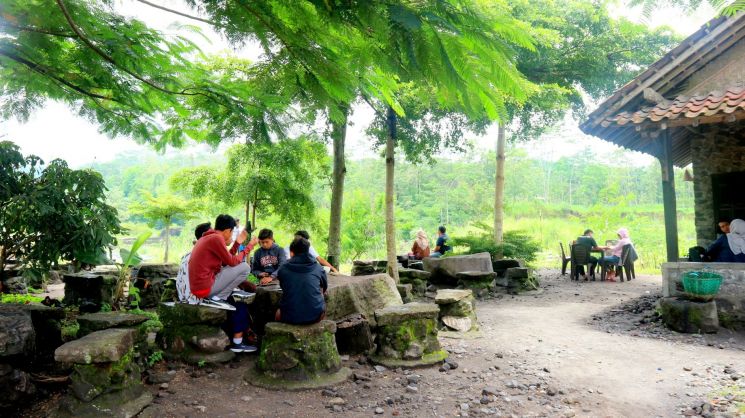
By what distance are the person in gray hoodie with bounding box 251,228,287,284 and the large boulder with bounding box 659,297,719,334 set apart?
5.58 metres

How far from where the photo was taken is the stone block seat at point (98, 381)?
339 centimetres

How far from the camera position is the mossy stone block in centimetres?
474

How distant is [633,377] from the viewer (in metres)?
4.52

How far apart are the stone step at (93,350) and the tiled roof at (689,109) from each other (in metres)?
7.15

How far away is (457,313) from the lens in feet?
21.6

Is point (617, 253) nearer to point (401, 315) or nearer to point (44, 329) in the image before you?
point (401, 315)

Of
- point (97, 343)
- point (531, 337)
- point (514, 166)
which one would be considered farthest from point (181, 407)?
point (514, 166)

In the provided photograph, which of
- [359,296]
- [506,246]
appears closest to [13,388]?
[359,296]

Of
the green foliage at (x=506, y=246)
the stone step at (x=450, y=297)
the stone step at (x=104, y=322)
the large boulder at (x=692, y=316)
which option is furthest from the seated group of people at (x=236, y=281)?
the green foliage at (x=506, y=246)

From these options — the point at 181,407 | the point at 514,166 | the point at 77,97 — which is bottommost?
the point at 181,407

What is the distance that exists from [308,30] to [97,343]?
9.62 ft

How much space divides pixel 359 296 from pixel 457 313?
1602 mm

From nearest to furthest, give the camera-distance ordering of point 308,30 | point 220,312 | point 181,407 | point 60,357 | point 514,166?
point 308,30
point 60,357
point 181,407
point 220,312
point 514,166

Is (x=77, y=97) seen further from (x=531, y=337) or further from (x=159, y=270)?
(x=531, y=337)
